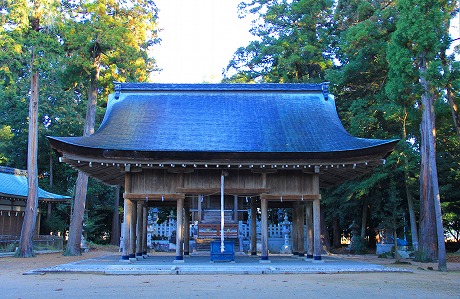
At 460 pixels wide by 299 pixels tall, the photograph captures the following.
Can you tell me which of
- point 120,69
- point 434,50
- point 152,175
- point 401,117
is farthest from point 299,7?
point 152,175

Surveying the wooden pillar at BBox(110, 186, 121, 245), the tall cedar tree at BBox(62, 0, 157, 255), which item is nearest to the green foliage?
the tall cedar tree at BBox(62, 0, 157, 255)

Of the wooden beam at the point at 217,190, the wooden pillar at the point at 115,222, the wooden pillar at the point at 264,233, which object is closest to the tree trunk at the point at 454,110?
the wooden beam at the point at 217,190

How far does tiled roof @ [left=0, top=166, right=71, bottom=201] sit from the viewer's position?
2658 centimetres

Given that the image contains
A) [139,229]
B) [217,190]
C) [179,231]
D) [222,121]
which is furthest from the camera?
[139,229]

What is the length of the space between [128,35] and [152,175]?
35.1 feet

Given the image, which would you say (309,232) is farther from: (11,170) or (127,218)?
(11,170)

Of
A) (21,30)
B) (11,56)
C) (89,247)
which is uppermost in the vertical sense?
(21,30)

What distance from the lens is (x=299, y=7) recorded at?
27.4 meters

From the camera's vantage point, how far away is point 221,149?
14000 millimetres

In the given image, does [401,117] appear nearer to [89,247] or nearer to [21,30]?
[21,30]

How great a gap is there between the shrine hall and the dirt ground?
9.21ft

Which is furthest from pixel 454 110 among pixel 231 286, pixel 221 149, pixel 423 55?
pixel 231 286

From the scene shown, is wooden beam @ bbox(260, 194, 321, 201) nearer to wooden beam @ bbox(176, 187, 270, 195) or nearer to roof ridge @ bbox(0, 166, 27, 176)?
wooden beam @ bbox(176, 187, 270, 195)

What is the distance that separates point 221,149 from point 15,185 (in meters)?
20.4
